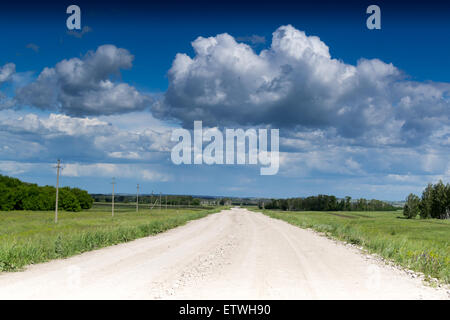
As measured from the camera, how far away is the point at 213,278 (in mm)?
11477

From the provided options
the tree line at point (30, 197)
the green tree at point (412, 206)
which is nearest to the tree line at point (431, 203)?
the green tree at point (412, 206)

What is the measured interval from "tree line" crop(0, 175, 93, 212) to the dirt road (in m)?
112

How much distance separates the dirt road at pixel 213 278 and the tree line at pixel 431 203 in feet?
357

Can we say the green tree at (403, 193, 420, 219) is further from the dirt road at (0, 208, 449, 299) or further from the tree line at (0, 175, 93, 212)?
the dirt road at (0, 208, 449, 299)

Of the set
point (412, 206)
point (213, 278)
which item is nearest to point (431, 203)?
point (412, 206)

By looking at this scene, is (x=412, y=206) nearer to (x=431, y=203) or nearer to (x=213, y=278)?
(x=431, y=203)

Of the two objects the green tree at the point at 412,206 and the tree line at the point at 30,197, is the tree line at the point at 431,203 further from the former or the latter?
the tree line at the point at 30,197

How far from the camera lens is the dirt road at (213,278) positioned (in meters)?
9.40

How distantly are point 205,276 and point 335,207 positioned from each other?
7323 inches

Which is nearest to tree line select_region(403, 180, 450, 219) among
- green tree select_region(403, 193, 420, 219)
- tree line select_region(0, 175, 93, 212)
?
green tree select_region(403, 193, 420, 219)
